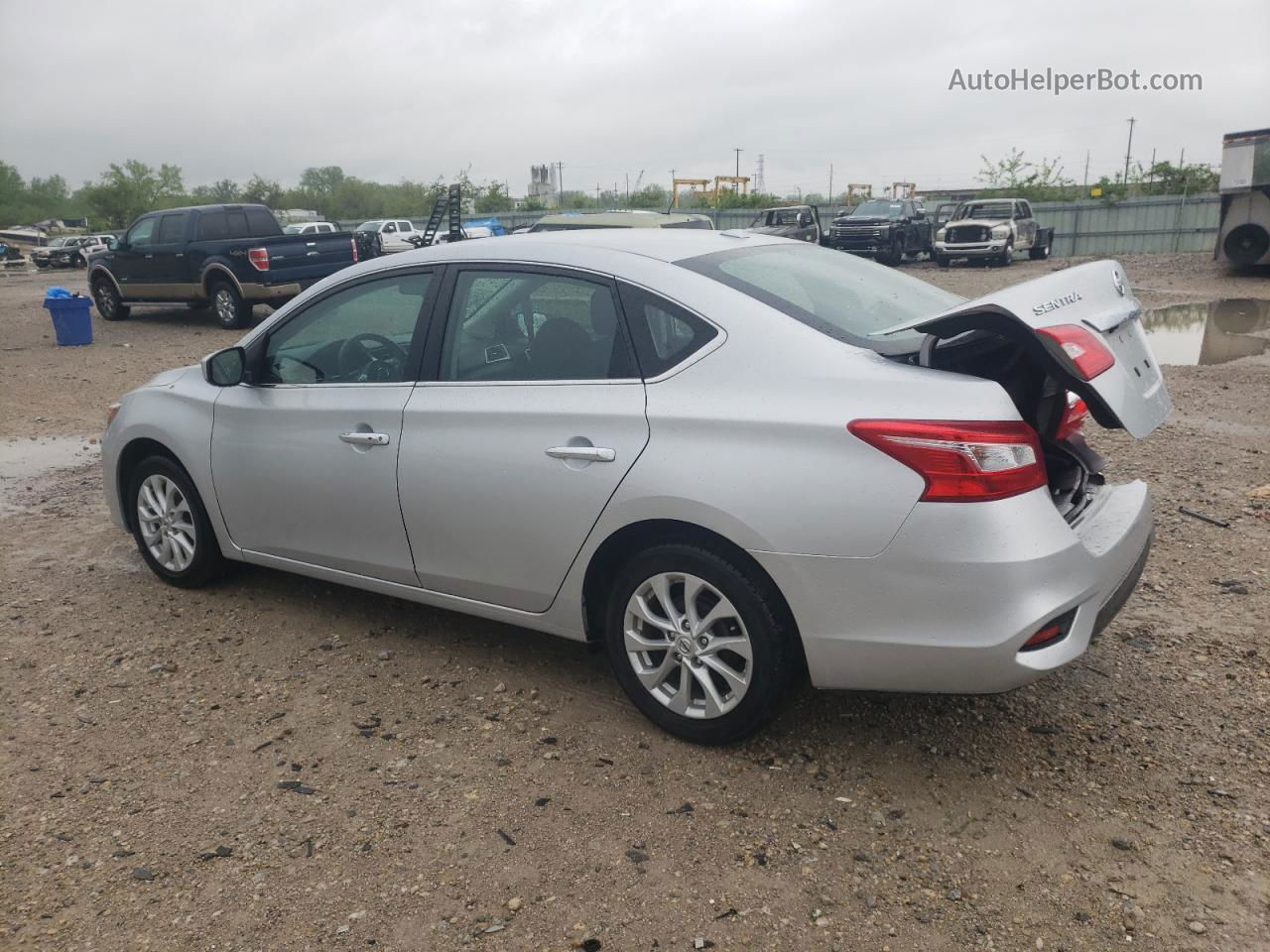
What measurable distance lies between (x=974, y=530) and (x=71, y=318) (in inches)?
629

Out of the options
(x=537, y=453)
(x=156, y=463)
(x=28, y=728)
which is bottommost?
(x=28, y=728)

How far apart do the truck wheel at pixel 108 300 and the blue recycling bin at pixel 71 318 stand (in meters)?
3.53

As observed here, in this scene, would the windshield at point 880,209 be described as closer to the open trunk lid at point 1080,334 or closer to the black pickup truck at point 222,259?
the black pickup truck at point 222,259

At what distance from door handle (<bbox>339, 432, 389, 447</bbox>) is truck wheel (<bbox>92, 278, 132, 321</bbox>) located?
17.2 metres

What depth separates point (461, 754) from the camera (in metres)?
3.56

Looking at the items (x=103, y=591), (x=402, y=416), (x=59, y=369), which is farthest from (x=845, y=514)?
(x=59, y=369)

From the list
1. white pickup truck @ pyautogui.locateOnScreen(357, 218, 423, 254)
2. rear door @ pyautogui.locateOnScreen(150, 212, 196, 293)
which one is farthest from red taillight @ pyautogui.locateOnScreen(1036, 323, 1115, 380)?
white pickup truck @ pyautogui.locateOnScreen(357, 218, 423, 254)

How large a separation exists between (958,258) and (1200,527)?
25.6m

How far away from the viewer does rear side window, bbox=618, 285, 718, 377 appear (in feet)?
11.2

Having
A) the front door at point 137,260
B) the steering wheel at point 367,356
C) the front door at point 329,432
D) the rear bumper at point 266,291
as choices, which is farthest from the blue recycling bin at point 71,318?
the steering wheel at point 367,356

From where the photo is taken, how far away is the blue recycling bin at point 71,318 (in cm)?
1536

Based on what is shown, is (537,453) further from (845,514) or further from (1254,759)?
(1254,759)

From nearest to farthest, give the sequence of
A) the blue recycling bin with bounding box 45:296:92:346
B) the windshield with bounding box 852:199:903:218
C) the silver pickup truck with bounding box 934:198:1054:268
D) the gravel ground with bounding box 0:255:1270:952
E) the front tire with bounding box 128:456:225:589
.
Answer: the gravel ground with bounding box 0:255:1270:952 < the front tire with bounding box 128:456:225:589 < the blue recycling bin with bounding box 45:296:92:346 < the silver pickup truck with bounding box 934:198:1054:268 < the windshield with bounding box 852:199:903:218

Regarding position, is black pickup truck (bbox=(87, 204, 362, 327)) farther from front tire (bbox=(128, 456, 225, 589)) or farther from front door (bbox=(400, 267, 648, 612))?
front door (bbox=(400, 267, 648, 612))
